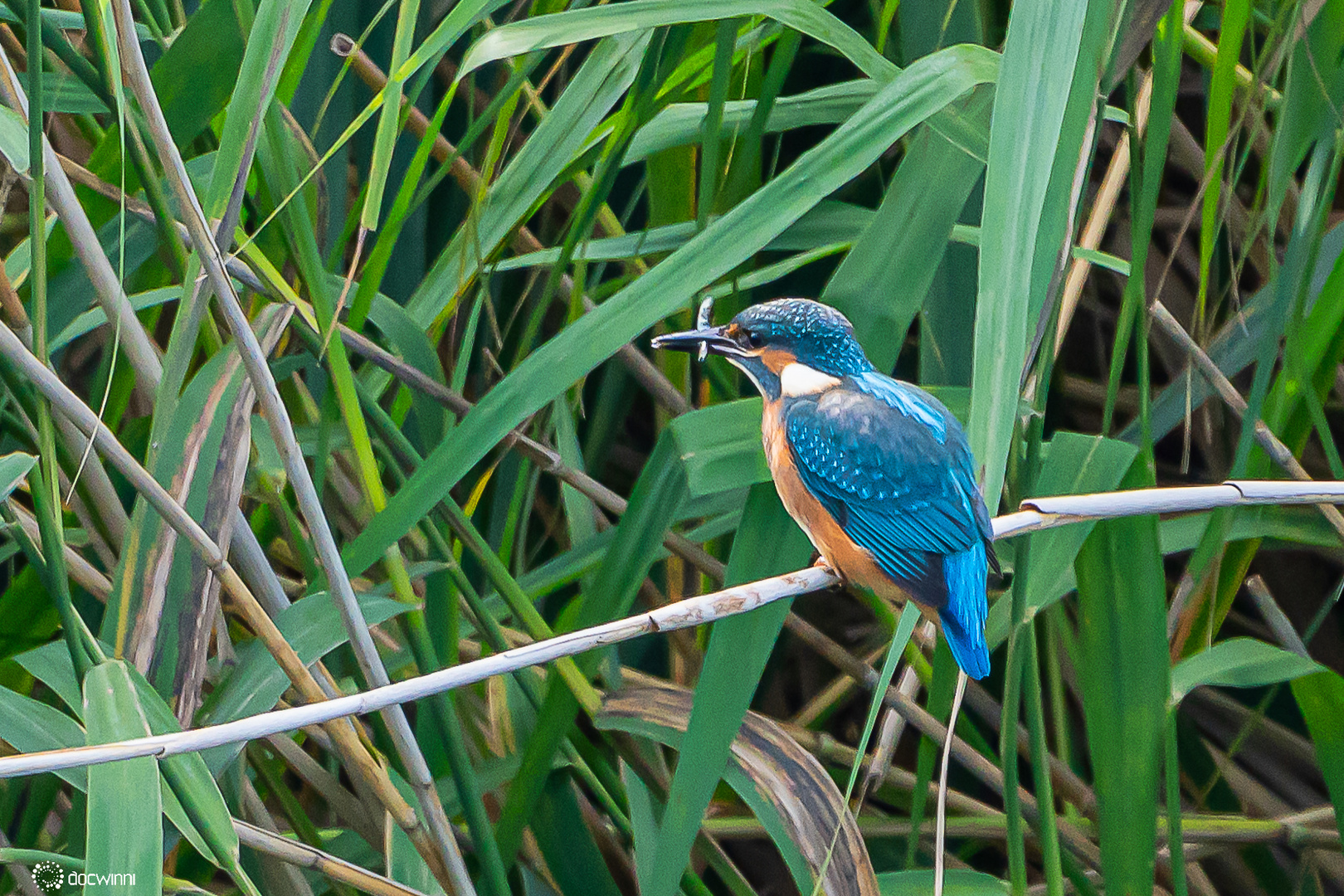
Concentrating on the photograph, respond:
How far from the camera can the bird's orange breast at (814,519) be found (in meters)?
0.98

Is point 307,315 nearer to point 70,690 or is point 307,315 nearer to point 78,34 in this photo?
point 70,690

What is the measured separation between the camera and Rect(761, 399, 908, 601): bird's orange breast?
98 centimetres

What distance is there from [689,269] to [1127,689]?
0.55 m

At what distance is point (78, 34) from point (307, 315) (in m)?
0.57

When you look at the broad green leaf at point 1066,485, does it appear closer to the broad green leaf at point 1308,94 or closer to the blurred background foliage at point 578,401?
the blurred background foliage at point 578,401

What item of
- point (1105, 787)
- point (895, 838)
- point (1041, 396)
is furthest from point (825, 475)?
point (895, 838)

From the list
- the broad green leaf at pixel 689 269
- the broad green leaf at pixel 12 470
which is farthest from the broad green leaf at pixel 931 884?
the broad green leaf at pixel 12 470

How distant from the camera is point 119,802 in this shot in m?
0.81

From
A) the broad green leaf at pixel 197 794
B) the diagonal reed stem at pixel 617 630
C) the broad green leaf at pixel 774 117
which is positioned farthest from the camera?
the broad green leaf at pixel 774 117

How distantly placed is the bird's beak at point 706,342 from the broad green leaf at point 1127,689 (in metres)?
0.38

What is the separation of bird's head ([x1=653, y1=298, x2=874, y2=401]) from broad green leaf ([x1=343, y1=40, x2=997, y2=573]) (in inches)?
2.5

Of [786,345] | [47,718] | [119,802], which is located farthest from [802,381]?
[47,718]

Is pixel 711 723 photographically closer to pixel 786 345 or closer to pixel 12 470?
pixel 786 345

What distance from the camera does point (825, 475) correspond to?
100 centimetres
